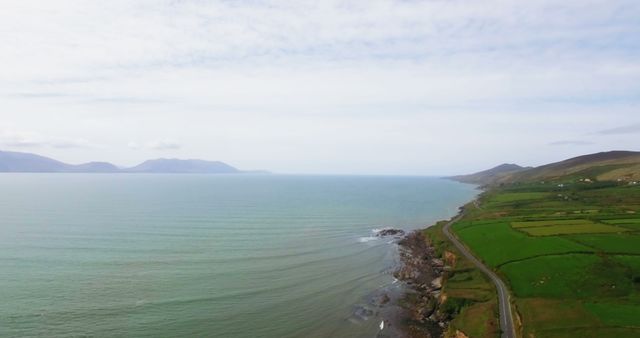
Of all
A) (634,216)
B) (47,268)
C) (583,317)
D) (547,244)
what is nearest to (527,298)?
(583,317)

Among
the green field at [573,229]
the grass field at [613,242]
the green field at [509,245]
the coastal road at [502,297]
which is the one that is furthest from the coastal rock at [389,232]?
the grass field at [613,242]

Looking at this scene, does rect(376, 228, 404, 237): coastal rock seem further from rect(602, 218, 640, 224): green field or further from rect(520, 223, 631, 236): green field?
rect(602, 218, 640, 224): green field

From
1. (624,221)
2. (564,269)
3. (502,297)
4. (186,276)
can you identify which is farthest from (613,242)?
(186,276)

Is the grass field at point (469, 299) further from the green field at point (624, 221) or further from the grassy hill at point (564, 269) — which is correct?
the green field at point (624, 221)

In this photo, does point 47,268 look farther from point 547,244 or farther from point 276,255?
point 547,244

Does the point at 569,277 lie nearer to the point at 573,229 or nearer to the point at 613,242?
the point at 613,242
